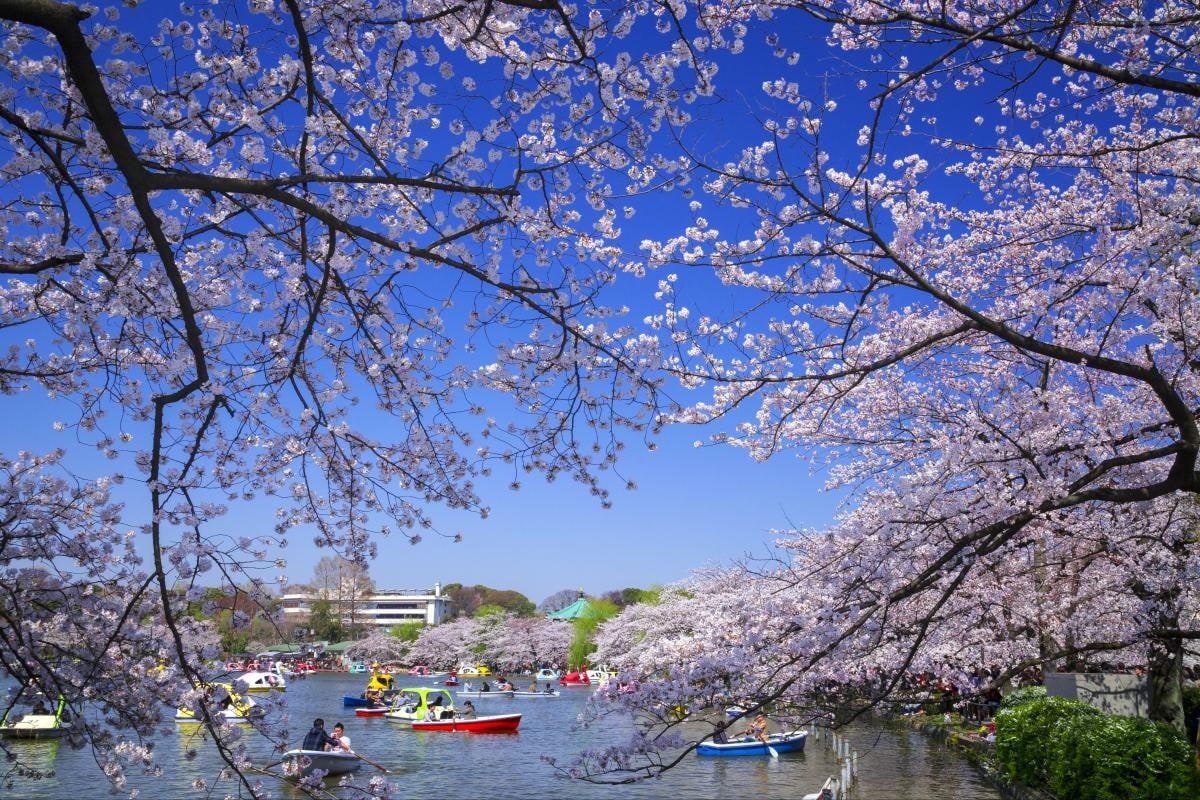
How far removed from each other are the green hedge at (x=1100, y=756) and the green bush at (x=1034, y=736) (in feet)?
0.04

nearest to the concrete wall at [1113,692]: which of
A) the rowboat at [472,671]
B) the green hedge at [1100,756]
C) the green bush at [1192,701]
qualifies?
the green hedge at [1100,756]

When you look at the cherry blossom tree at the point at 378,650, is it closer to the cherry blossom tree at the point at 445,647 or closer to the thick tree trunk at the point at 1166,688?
the cherry blossom tree at the point at 445,647

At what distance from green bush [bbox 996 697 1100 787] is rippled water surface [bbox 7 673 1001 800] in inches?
27.1

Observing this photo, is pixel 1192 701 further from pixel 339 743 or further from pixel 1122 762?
pixel 339 743

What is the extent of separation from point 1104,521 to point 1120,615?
12.5 ft

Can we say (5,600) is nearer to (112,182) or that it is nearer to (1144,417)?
(112,182)

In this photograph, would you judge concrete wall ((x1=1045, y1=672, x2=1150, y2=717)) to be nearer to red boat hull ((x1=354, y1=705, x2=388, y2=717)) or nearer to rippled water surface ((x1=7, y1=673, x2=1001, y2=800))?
rippled water surface ((x1=7, y1=673, x2=1001, y2=800))

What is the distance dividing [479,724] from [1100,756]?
2020cm

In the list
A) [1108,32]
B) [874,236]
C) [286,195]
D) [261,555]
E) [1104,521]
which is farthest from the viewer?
[1104,521]

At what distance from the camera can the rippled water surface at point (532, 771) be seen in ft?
48.6

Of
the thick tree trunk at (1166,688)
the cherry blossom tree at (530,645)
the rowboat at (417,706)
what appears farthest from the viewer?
the cherry blossom tree at (530,645)

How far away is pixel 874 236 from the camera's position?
542 centimetres

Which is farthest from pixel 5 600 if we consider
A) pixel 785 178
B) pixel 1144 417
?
pixel 1144 417

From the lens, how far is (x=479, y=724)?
2627cm
